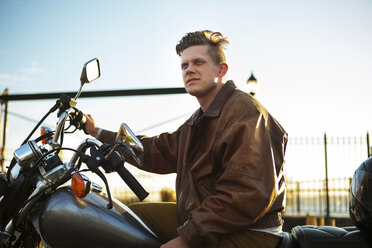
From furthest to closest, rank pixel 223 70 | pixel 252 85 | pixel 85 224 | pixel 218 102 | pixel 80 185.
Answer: pixel 252 85
pixel 223 70
pixel 218 102
pixel 85 224
pixel 80 185

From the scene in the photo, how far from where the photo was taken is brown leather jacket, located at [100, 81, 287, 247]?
1.55 metres

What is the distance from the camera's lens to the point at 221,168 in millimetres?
1819

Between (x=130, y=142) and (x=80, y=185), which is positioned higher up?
(x=130, y=142)

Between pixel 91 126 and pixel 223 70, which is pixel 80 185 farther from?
pixel 223 70

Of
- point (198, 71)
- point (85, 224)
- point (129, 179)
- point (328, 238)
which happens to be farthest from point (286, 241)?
point (198, 71)

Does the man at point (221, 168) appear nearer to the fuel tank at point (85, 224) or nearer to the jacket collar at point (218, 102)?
the jacket collar at point (218, 102)

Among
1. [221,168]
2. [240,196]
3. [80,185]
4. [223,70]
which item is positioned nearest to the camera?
[80,185]

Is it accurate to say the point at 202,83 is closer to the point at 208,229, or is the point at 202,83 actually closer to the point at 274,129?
the point at 274,129

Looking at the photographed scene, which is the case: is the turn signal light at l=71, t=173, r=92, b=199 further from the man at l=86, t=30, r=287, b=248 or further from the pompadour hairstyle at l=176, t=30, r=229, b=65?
the pompadour hairstyle at l=176, t=30, r=229, b=65

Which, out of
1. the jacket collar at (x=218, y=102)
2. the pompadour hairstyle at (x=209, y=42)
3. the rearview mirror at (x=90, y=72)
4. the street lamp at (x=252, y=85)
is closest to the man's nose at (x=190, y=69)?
the pompadour hairstyle at (x=209, y=42)

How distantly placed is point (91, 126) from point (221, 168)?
3.35 ft

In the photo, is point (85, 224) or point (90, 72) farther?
point (90, 72)

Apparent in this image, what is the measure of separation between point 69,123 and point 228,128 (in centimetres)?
94

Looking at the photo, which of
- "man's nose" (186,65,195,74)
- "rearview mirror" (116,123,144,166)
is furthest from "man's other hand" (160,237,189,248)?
"man's nose" (186,65,195,74)
